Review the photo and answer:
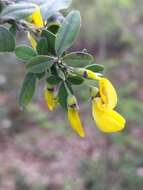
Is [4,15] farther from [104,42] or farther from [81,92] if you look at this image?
[104,42]

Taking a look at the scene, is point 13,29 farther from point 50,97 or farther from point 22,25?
point 50,97

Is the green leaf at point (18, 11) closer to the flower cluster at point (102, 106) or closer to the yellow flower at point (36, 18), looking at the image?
the yellow flower at point (36, 18)

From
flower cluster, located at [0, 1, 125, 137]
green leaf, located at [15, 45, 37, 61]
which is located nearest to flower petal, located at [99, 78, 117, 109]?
flower cluster, located at [0, 1, 125, 137]

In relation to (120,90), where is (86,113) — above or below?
below

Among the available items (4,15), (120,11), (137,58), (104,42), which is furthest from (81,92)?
(104,42)

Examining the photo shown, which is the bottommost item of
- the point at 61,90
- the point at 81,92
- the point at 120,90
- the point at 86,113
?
the point at 86,113

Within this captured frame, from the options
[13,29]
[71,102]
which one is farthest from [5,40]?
[71,102]

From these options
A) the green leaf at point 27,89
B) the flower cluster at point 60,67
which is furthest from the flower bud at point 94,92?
the green leaf at point 27,89
